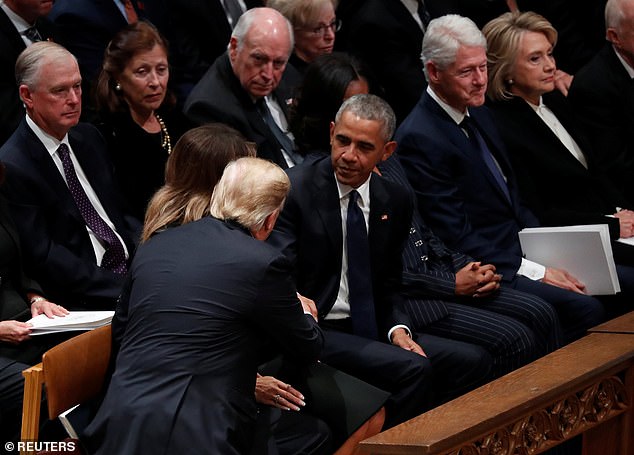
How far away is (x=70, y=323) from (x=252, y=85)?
65.8 inches

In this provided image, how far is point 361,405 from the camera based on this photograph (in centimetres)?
374

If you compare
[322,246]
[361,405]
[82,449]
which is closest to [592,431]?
[361,405]

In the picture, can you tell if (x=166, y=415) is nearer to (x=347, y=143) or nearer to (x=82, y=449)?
(x=82, y=449)

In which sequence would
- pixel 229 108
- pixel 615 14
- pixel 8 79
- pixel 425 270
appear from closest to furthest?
pixel 425 270 → pixel 8 79 → pixel 229 108 → pixel 615 14

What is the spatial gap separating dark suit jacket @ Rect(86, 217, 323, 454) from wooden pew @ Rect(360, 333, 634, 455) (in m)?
0.42

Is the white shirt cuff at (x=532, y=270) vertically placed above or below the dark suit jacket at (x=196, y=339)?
below

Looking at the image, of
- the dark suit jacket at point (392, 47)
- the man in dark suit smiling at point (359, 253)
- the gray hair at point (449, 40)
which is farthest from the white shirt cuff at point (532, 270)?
the dark suit jacket at point (392, 47)

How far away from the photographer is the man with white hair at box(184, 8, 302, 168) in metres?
4.89

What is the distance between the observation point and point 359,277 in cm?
417

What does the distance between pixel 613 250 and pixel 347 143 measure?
1767 mm

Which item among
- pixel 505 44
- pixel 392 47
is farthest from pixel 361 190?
pixel 392 47

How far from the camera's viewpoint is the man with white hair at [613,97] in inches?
221

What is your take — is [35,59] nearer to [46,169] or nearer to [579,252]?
[46,169]

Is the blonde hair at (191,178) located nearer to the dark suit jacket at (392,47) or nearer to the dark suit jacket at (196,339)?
the dark suit jacket at (196,339)
